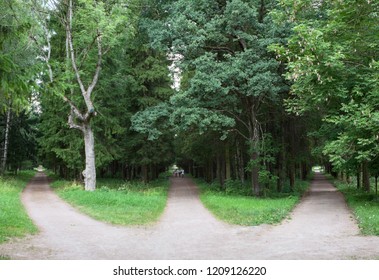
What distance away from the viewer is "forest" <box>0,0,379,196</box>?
12.9 m

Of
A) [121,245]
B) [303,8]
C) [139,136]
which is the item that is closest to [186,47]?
[303,8]

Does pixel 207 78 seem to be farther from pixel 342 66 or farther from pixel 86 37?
pixel 86 37

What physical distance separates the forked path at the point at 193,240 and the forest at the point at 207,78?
295cm

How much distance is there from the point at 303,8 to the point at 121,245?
1146 centimetres

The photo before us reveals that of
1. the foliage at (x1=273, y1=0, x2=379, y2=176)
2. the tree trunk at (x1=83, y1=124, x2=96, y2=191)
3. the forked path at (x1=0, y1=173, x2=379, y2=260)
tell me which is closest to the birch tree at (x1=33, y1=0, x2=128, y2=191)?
the tree trunk at (x1=83, y1=124, x2=96, y2=191)

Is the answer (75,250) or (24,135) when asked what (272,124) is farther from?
(24,135)

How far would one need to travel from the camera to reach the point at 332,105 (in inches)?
667

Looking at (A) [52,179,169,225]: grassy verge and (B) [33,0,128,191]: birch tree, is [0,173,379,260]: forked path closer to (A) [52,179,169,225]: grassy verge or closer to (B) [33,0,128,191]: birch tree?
(A) [52,179,169,225]: grassy verge

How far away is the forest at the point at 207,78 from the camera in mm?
12906

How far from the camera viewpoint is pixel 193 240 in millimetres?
9430

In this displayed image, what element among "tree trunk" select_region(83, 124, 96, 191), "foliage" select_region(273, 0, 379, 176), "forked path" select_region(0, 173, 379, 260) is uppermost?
"foliage" select_region(273, 0, 379, 176)

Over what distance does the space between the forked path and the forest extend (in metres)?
2.95

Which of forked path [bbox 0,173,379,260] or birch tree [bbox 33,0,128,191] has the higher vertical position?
birch tree [bbox 33,0,128,191]

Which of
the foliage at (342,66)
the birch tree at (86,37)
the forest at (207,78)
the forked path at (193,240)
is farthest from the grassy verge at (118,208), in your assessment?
the foliage at (342,66)
